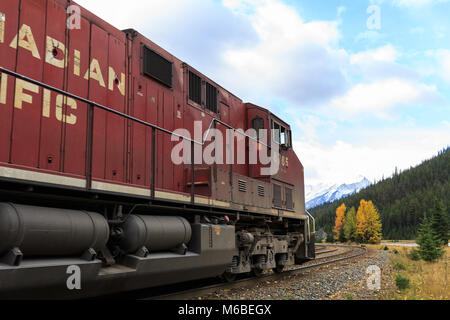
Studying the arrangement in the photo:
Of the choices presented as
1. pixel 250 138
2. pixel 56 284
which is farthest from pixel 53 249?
pixel 250 138

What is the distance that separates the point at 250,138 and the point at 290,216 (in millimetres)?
2643

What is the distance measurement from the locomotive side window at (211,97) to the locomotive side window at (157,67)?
1.48 meters

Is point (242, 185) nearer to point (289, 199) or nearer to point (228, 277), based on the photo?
point (228, 277)

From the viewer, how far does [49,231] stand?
4309 mm

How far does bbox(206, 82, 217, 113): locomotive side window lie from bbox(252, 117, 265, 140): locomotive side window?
1.69m

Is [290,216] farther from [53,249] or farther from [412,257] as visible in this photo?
[412,257]

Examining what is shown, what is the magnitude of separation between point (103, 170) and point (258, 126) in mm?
5632

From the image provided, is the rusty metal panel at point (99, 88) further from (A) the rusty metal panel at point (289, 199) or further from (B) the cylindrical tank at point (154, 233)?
(A) the rusty metal panel at point (289, 199)

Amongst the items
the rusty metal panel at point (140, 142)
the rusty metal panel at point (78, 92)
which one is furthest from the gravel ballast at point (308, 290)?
the rusty metal panel at point (78, 92)

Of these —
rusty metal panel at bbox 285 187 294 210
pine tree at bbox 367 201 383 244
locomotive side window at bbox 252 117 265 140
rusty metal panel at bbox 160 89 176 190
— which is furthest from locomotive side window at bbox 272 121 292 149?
pine tree at bbox 367 201 383 244

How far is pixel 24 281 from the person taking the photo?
3963mm

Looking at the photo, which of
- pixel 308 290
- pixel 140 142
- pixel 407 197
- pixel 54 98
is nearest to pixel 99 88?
pixel 54 98

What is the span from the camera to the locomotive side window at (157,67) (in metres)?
7.55

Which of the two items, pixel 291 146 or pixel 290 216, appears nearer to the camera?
pixel 290 216
